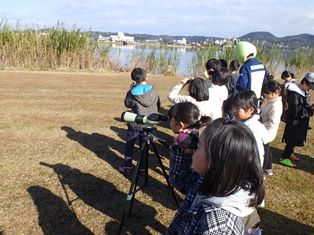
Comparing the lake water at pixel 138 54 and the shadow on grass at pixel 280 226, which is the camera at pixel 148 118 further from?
the lake water at pixel 138 54

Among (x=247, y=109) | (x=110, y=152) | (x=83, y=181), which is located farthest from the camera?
(x=110, y=152)

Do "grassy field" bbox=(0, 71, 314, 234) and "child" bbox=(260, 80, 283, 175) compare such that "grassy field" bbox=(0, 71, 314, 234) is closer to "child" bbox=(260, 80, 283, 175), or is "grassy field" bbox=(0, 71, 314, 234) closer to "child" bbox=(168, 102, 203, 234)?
"child" bbox=(260, 80, 283, 175)

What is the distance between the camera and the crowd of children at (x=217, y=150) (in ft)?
5.13

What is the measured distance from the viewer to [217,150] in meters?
1.55

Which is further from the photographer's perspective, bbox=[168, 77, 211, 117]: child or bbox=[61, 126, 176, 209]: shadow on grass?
bbox=[61, 126, 176, 209]: shadow on grass

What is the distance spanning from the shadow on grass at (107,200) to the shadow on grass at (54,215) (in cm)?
20

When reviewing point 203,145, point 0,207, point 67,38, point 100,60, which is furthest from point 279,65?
point 203,145

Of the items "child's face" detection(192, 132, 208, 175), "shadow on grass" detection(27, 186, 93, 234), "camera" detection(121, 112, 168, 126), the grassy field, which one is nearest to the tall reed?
the grassy field

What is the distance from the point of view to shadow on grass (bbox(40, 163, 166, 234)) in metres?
3.82

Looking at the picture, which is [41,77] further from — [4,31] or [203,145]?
[203,145]

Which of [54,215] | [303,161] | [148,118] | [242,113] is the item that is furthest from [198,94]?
[303,161]

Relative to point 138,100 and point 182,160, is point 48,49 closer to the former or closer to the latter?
point 138,100

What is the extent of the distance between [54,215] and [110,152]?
221 cm

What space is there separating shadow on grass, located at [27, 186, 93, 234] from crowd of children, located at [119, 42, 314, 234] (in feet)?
3.98
